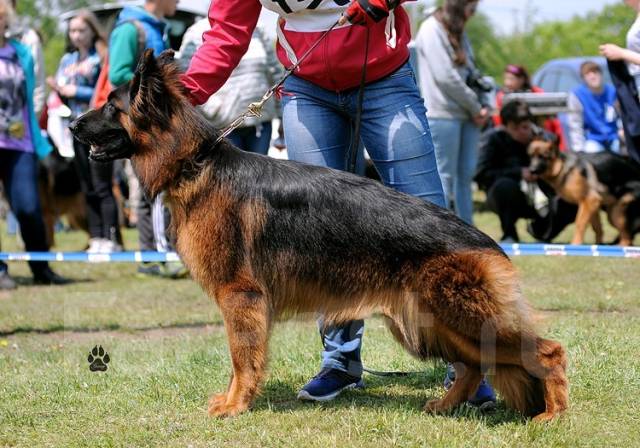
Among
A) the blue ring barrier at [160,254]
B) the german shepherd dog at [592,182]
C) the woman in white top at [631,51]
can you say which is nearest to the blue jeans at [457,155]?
the blue ring barrier at [160,254]

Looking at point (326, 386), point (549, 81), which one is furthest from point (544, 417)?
point (549, 81)

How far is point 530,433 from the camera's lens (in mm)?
3492

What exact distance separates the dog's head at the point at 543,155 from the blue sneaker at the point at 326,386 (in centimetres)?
747

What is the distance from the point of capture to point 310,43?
4035 mm

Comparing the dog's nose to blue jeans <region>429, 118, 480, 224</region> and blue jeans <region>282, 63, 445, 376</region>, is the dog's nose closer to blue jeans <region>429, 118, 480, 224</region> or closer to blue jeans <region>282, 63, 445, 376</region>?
blue jeans <region>282, 63, 445, 376</region>

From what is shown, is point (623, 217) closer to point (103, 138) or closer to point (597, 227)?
point (597, 227)

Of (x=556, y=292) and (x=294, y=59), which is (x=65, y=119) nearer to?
(x=556, y=292)

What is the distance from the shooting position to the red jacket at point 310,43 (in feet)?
13.0

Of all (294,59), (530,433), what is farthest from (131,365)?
(530,433)

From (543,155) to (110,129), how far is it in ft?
27.3

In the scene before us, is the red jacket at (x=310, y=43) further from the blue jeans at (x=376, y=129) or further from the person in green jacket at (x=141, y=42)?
the person in green jacket at (x=141, y=42)

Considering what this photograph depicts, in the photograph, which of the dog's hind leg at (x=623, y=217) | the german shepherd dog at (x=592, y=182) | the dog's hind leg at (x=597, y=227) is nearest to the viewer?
the dog's hind leg at (x=623, y=217)

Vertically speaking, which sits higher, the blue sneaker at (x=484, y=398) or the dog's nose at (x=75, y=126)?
the dog's nose at (x=75, y=126)

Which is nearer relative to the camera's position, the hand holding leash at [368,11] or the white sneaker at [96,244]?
the hand holding leash at [368,11]
